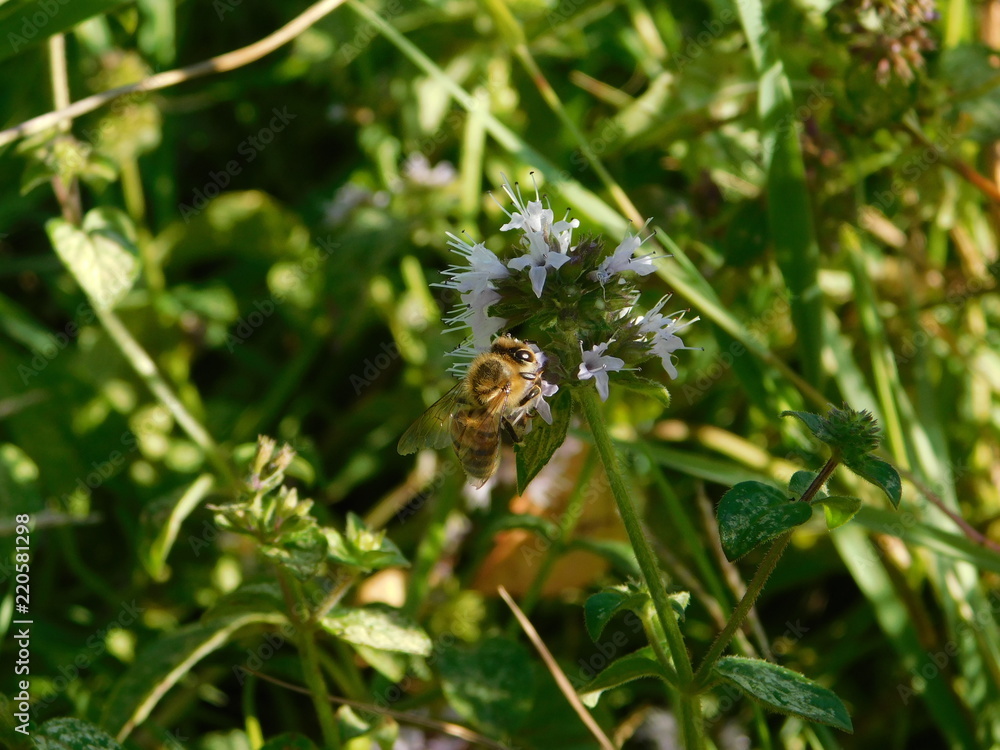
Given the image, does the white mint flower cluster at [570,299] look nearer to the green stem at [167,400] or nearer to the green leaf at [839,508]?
the green leaf at [839,508]

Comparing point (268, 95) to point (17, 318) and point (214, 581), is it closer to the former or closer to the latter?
point (17, 318)

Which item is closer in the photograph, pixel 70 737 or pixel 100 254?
pixel 70 737

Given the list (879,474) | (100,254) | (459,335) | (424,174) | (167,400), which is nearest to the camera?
(879,474)

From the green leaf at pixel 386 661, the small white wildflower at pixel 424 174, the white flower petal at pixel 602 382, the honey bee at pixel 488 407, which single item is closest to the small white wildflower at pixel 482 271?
the honey bee at pixel 488 407

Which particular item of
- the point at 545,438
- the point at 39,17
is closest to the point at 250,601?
the point at 545,438

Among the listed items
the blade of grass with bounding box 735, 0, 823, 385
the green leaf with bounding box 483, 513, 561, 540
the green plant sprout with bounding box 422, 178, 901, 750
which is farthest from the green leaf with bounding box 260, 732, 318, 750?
the blade of grass with bounding box 735, 0, 823, 385

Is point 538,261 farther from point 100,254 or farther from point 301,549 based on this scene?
point 100,254

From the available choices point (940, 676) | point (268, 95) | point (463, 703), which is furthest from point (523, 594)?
point (268, 95)
